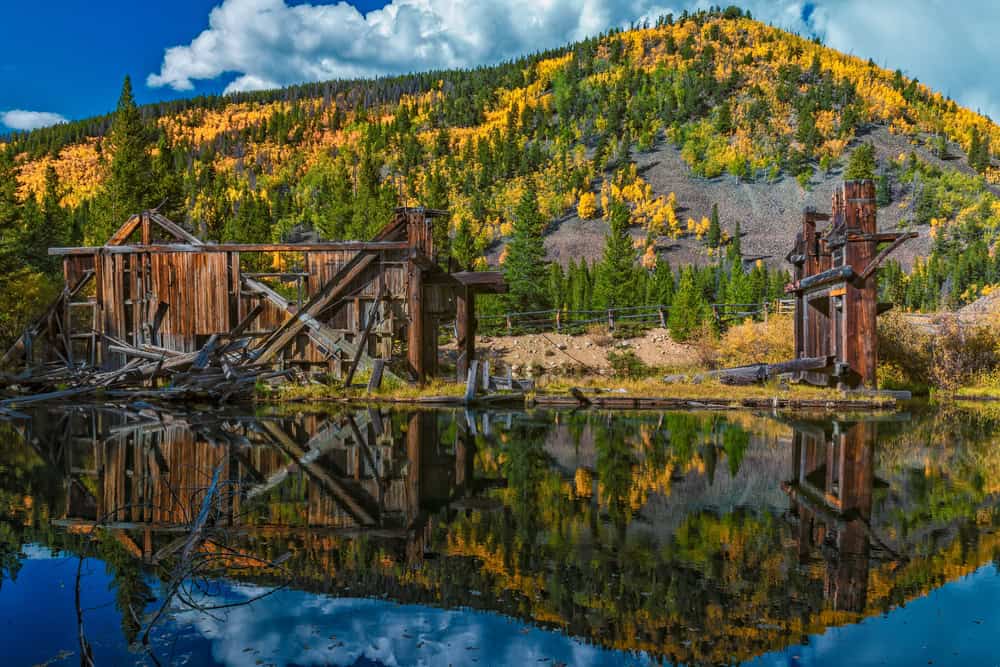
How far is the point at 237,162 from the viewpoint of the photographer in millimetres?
132750

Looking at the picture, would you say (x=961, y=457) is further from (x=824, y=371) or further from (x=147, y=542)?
(x=147, y=542)

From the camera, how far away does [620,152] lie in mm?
99062

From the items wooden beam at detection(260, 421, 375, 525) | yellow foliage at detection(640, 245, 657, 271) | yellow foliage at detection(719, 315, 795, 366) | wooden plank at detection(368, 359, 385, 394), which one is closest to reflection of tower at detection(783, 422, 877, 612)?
wooden beam at detection(260, 421, 375, 525)

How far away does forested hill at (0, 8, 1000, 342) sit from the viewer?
57.1 m

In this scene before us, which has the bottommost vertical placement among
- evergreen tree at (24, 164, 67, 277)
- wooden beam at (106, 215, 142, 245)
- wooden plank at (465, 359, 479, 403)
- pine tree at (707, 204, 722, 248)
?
wooden plank at (465, 359, 479, 403)

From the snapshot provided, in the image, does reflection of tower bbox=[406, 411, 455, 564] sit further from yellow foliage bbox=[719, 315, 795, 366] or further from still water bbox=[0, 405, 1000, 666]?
yellow foliage bbox=[719, 315, 795, 366]

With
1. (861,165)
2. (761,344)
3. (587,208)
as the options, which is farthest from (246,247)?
(587,208)

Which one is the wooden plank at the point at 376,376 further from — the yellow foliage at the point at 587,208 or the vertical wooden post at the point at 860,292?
the yellow foliage at the point at 587,208

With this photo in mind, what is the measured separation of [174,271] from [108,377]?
10.4 ft

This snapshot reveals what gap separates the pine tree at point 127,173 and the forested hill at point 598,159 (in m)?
0.10

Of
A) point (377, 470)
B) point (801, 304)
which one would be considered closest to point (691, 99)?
point (801, 304)

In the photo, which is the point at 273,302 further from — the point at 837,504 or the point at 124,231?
the point at 837,504

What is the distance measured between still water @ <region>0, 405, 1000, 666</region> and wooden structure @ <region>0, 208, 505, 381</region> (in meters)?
8.70

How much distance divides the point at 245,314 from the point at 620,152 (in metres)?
→ 84.9
